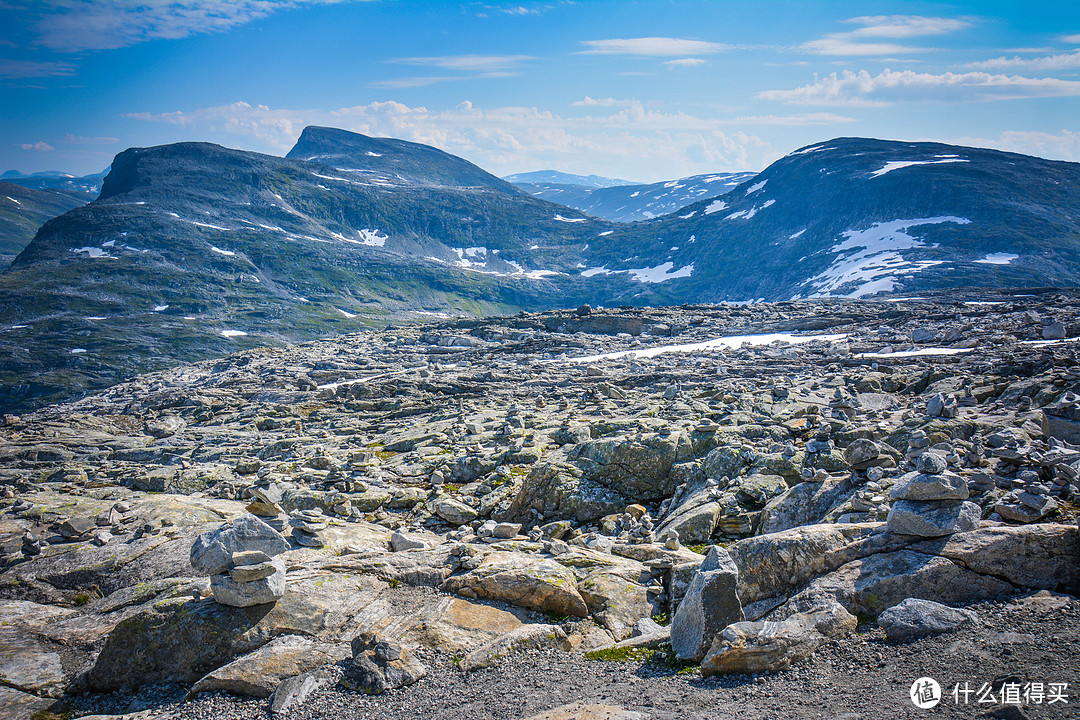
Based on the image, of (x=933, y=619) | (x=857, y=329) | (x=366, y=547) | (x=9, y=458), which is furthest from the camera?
(x=857, y=329)

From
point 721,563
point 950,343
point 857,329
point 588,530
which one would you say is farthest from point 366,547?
point 857,329

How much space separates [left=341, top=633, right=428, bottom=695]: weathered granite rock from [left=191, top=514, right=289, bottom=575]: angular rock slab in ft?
11.1

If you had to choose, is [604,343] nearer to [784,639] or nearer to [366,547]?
[366,547]

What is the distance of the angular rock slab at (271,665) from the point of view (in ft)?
33.4

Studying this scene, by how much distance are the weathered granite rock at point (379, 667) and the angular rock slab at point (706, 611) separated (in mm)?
4707

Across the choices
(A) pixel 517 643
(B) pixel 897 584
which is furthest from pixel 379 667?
(B) pixel 897 584

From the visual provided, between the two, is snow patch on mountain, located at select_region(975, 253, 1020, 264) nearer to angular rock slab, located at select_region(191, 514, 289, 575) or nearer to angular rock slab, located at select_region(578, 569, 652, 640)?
angular rock slab, located at select_region(578, 569, 652, 640)

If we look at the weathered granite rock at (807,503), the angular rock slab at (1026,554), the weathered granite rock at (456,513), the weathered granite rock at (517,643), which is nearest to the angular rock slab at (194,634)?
the weathered granite rock at (517,643)

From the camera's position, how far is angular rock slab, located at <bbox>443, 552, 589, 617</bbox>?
40.1ft

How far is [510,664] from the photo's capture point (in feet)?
34.9

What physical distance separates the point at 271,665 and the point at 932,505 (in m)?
12.7

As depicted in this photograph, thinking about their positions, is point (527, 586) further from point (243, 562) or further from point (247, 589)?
point (243, 562)

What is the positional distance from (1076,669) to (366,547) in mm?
13844

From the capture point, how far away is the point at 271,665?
10555mm
